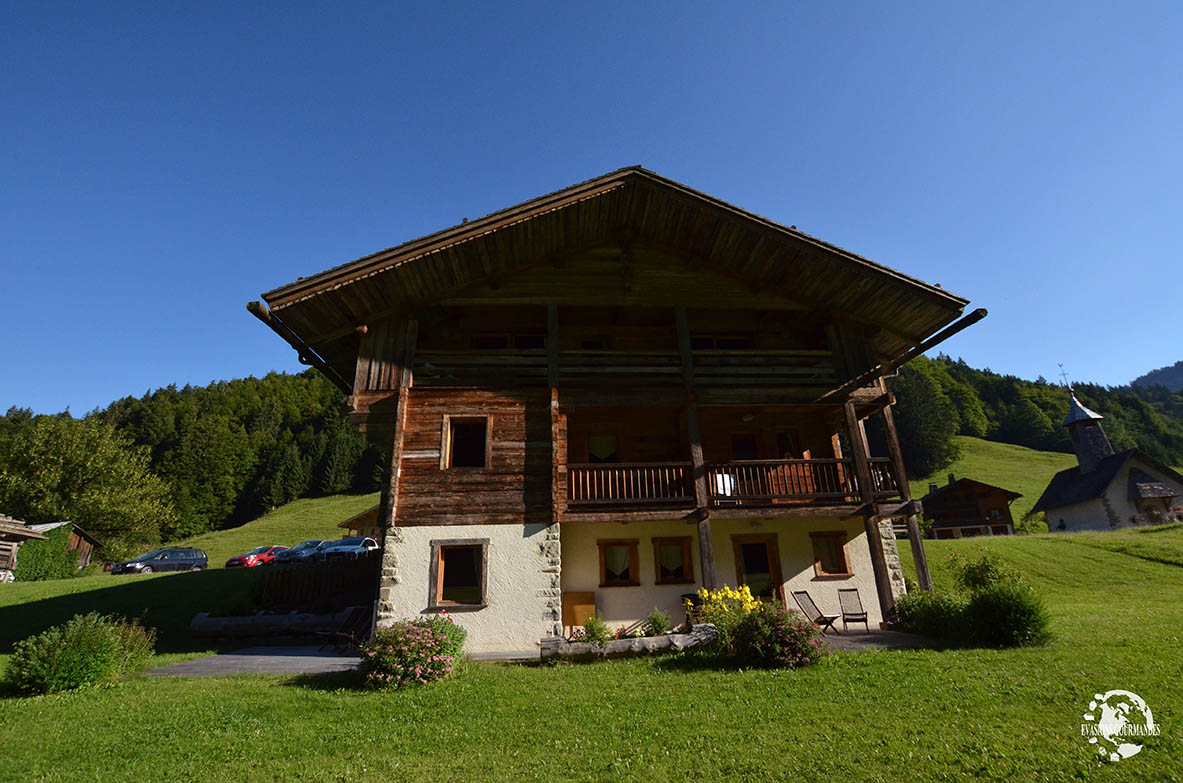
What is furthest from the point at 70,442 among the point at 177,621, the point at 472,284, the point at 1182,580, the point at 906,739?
the point at 1182,580

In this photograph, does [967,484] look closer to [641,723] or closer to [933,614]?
[933,614]

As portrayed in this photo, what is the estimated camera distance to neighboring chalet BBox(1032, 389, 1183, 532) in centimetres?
4375

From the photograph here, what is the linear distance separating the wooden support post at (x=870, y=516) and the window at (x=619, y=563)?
6.05 metres

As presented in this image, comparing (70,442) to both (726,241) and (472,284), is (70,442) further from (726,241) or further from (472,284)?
(726,241)

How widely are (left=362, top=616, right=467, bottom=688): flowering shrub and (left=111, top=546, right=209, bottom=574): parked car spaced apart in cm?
3201

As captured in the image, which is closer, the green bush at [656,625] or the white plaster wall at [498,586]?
the green bush at [656,625]

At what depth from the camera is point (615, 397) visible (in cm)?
1487

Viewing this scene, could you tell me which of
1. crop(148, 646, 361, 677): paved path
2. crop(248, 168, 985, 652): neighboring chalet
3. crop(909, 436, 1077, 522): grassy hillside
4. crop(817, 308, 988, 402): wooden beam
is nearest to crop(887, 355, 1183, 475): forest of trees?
crop(909, 436, 1077, 522): grassy hillside

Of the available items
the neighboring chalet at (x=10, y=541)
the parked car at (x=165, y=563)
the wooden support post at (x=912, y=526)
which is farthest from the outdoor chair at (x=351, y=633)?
the neighboring chalet at (x=10, y=541)

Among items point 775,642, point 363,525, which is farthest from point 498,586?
point 363,525

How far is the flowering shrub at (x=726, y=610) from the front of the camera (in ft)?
31.7

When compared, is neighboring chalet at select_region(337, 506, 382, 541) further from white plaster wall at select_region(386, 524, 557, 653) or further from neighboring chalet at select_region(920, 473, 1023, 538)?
neighboring chalet at select_region(920, 473, 1023, 538)

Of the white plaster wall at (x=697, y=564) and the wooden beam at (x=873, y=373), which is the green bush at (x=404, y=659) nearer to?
the white plaster wall at (x=697, y=564)

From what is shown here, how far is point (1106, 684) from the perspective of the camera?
6.96 meters
